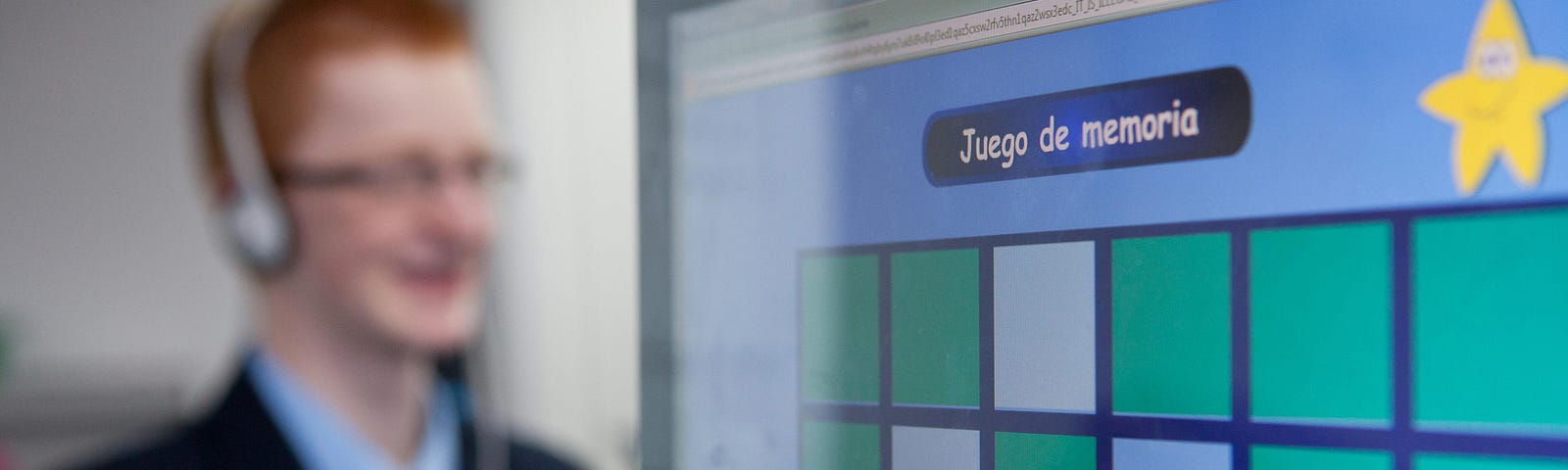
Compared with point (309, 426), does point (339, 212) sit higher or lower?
higher

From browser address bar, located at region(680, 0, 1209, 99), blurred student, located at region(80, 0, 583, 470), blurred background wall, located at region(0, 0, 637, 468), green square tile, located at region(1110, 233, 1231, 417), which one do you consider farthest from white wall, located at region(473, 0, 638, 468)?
green square tile, located at region(1110, 233, 1231, 417)

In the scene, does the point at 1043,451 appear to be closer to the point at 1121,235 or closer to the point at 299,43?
the point at 1121,235

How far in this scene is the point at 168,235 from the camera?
4.69 feet

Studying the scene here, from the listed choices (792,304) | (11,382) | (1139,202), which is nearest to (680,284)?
(792,304)

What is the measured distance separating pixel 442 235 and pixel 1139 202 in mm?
631

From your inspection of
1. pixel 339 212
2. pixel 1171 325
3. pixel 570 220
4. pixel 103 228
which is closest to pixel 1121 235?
pixel 1171 325

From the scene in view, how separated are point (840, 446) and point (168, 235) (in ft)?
4.39

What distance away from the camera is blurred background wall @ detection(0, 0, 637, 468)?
1.26 m

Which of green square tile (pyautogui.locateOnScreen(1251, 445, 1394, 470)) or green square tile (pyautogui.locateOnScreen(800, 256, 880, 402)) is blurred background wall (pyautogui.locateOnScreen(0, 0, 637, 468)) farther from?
green square tile (pyautogui.locateOnScreen(1251, 445, 1394, 470))

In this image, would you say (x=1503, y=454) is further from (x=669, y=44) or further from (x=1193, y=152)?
(x=669, y=44)

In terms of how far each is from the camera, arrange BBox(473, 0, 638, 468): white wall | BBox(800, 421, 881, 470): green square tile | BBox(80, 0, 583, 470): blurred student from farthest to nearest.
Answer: BBox(473, 0, 638, 468): white wall
BBox(80, 0, 583, 470): blurred student
BBox(800, 421, 881, 470): green square tile

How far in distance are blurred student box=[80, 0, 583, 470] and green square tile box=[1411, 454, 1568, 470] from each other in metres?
0.68

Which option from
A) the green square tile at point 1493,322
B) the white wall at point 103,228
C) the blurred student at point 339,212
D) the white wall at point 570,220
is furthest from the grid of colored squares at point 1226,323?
the white wall at point 103,228

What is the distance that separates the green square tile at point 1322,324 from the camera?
0.23 meters
